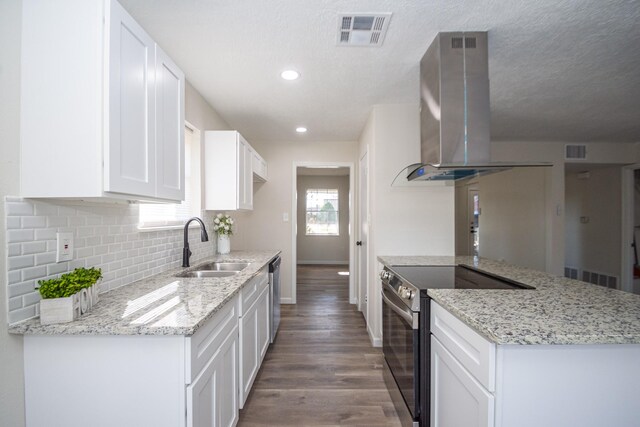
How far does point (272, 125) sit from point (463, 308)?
309 cm

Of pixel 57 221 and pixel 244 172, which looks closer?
pixel 57 221

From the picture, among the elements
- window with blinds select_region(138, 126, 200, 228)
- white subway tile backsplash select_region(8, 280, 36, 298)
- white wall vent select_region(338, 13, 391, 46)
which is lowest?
white subway tile backsplash select_region(8, 280, 36, 298)

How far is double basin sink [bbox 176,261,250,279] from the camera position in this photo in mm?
2190

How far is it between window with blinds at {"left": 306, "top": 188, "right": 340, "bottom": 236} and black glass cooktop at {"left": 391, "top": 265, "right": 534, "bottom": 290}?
228 inches

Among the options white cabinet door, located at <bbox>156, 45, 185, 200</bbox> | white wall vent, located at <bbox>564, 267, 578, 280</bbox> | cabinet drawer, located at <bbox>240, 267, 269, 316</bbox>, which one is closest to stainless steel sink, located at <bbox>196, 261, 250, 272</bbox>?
cabinet drawer, located at <bbox>240, 267, 269, 316</bbox>

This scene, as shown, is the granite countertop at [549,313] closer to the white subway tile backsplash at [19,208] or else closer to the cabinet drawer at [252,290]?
the cabinet drawer at [252,290]

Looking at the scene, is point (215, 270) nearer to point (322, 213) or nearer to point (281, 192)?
point (281, 192)

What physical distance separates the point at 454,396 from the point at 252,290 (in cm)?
137

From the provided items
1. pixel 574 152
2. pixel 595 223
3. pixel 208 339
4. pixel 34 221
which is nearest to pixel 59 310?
pixel 34 221

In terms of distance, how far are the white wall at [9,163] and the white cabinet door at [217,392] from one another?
1.98 ft

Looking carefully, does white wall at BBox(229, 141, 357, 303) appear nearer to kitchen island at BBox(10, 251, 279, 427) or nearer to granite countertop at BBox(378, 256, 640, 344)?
granite countertop at BBox(378, 256, 640, 344)

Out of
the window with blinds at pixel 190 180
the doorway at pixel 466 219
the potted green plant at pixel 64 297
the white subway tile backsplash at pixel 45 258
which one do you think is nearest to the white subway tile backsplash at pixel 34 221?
the white subway tile backsplash at pixel 45 258

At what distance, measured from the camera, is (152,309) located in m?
1.23

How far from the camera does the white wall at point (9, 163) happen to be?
3.30 ft
